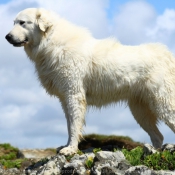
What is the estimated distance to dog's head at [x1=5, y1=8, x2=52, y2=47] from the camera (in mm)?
10003

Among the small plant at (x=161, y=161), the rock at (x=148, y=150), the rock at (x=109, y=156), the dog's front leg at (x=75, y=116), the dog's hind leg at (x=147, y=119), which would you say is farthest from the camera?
the dog's hind leg at (x=147, y=119)

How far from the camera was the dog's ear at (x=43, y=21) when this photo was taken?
1007 centimetres

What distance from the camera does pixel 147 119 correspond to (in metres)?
11.2

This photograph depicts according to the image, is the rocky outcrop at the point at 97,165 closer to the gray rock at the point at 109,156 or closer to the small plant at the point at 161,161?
the gray rock at the point at 109,156

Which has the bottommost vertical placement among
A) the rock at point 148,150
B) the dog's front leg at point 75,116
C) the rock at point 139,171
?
the rock at point 139,171

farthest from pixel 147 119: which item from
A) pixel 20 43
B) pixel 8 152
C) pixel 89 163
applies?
pixel 8 152

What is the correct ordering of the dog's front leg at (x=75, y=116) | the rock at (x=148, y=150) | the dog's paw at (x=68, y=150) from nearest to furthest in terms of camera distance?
the rock at (x=148, y=150) → the dog's paw at (x=68, y=150) → the dog's front leg at (x=75, y=116)

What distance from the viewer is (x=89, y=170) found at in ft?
26.9

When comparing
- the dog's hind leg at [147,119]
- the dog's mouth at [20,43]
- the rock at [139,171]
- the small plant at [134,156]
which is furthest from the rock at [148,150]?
the dog's mouth at [20,43]

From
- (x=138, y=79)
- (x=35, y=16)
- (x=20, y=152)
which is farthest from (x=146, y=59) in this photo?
(x=20, y=152)

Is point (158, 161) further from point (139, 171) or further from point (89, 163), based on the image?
point (89, 163)

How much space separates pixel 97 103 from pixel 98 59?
3.43ft

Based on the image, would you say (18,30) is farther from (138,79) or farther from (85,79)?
(138,79)

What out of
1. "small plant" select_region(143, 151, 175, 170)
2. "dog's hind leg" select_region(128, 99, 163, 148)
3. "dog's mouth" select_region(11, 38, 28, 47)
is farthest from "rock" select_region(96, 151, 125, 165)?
"dog's mouth" select_region(11, 38, 28, 47)
